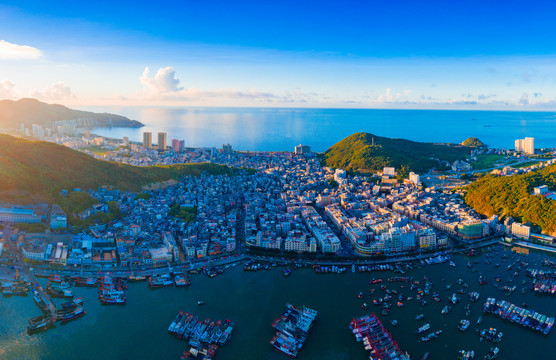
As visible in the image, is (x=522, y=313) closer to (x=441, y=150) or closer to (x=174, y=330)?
(x=174, y=330)

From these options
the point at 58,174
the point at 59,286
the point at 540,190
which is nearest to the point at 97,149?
the point at 58,174

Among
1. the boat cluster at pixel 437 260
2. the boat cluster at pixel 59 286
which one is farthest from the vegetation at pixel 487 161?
the boat cluster at pixel 59 286

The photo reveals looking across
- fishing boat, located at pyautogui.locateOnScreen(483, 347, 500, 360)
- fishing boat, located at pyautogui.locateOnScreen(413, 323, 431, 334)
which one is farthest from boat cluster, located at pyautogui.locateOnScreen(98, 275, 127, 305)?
fishing boat, located at pyautogui.locateOnScreen(483, 347, 500, 360)

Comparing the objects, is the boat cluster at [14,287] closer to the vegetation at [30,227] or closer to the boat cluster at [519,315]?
the vegetation at [30,227]

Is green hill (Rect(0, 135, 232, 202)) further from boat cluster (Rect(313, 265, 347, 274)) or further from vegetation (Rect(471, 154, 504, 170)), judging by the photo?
vegetation (Rect(471, 154, 504, 170))

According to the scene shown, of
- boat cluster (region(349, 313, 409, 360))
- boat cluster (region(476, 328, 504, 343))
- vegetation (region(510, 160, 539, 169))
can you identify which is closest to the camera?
boat cluster (region(349, 313, 409, 360))
